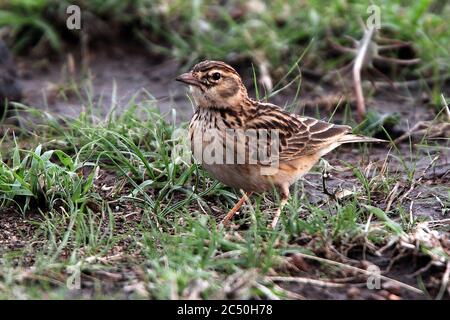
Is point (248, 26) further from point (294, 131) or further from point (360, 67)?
point (294, 131)

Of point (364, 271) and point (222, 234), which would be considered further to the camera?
point (222, 234)

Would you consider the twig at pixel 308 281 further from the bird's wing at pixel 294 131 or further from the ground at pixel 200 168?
the bird's wing at pixel 294 131

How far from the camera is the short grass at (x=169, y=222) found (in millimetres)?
5473

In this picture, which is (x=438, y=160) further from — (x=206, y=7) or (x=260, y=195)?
(x=206, y=7)

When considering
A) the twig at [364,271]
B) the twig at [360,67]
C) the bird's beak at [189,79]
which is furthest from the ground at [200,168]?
the bird's beak at [189,79]

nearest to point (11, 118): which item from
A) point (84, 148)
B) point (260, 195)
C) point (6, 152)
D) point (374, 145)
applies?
point (6, 152)

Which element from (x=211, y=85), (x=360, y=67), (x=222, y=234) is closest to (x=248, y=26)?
(x=360, y=67)

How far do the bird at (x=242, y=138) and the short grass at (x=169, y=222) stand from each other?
220mm

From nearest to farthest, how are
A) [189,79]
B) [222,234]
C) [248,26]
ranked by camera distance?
[222,234] → [189,79] → [248,26]

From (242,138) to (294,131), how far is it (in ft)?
2.33

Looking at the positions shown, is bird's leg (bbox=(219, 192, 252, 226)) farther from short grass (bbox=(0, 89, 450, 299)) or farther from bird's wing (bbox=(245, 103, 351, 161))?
bird's wing (bbox=(245, 103, 351, 161))

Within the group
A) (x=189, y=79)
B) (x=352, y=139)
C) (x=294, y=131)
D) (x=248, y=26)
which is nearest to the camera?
(x=189, y=79)

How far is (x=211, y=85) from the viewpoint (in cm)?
672

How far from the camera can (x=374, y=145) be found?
27.6ft
